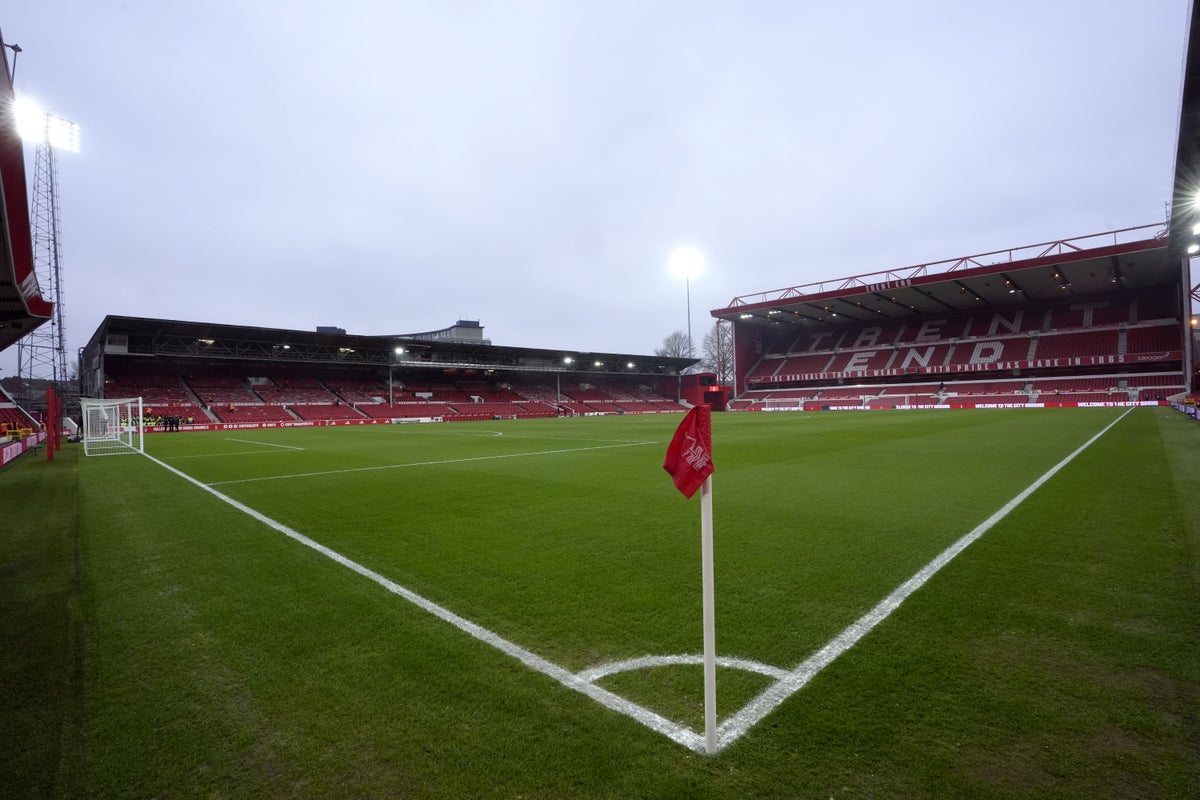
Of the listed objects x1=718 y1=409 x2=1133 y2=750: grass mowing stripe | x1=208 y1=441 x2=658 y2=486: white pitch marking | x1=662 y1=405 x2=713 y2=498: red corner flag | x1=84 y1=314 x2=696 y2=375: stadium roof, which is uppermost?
x1=84 y1=314 x2=696 y2=375: stadium roof

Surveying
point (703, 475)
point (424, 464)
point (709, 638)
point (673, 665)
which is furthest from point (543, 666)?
point (424, 464)

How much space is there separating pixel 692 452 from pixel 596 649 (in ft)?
5.15

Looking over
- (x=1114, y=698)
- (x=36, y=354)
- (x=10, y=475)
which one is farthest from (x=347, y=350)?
(x=1114, y=698)

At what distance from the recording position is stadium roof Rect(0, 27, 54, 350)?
4.99 metres

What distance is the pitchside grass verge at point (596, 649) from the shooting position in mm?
2342

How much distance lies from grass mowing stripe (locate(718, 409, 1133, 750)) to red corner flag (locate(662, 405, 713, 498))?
111 centimetres

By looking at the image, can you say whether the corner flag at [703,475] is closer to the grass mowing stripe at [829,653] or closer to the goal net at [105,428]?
the grass mowing stripe at [829,653]

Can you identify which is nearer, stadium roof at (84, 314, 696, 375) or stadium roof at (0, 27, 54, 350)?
stadium roof at (0, 27, 54, 350)

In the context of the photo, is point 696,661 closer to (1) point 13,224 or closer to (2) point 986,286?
(1) point 13,224

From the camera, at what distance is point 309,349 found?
52.5m

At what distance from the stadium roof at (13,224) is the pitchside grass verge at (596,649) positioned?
10.2 ft

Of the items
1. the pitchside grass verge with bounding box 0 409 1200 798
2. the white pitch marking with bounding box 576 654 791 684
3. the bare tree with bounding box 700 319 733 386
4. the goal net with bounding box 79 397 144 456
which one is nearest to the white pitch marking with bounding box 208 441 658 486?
the pitchside grass verge with bounding box 0 409 1200 798

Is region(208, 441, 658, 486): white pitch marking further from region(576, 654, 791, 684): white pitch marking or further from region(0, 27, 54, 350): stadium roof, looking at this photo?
region(576, 654, 791, 684): white pitch marking

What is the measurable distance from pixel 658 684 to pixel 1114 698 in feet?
7.48
